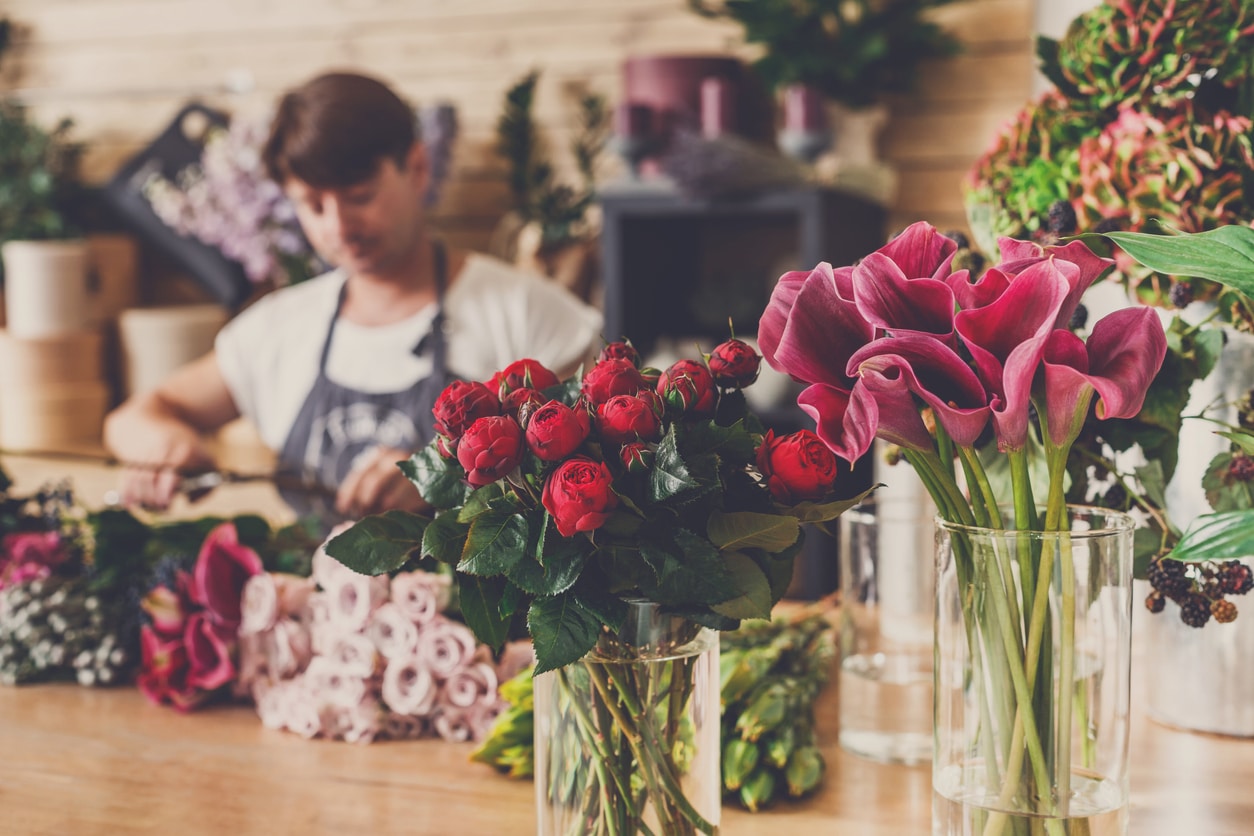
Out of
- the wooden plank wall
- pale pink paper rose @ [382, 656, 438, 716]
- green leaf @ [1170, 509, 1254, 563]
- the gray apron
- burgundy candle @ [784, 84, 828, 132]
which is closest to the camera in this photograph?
green leaf @ [1170, 509, 1254, 563]

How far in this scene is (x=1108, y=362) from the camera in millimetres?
583

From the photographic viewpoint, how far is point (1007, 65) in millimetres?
2598

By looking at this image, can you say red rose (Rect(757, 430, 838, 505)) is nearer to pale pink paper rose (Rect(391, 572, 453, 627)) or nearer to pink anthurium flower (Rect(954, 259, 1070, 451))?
pink anthurium flower (Rect(954, 259, 1070, 451))

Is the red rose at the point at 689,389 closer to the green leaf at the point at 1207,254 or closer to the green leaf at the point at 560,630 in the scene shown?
the green leaf at the point at 560,630

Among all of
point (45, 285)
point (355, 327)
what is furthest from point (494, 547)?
point (45, 285)

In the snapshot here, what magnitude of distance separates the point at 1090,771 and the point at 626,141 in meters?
1.99

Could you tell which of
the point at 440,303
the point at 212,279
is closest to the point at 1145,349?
the point at 440,303

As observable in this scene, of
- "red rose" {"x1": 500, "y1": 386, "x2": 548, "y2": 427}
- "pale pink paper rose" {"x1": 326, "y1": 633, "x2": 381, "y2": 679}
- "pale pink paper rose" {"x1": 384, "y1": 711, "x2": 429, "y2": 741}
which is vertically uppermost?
"red rose" {"x1": 500, "y1": 386, "x2": 548, "y2": 427}

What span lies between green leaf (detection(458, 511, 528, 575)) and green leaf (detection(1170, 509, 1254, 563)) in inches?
12.2

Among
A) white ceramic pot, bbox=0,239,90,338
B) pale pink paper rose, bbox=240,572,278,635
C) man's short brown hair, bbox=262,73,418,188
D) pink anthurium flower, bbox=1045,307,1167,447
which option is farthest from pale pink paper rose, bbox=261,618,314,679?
white ceramic pot, bbox=0,239,90,338

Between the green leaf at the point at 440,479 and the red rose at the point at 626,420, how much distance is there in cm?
10

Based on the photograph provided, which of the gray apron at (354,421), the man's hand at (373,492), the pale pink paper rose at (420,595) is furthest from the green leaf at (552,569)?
the gray apron at (354,421)

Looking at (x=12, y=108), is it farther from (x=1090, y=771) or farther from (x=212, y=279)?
(x=1090, y=771)

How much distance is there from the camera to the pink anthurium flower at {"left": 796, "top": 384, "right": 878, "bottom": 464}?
58cm
